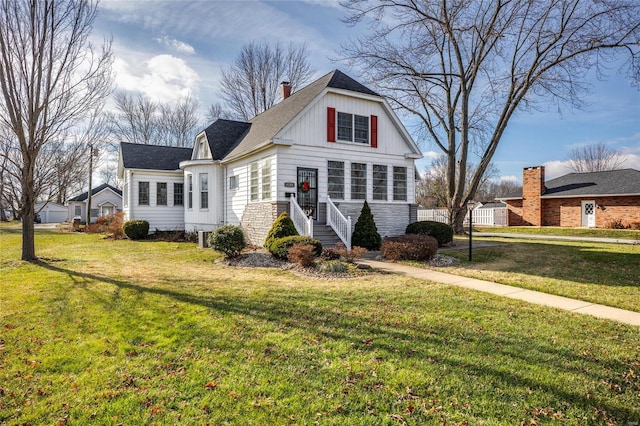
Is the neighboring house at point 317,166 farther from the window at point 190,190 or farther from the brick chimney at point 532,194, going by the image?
the brick chimney at point 532,194

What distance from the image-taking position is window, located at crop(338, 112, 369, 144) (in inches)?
575

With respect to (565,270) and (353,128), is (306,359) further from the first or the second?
(353,128)

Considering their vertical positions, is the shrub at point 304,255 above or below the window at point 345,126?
below

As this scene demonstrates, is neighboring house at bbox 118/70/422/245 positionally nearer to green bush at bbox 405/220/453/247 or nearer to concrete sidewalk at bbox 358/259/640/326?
green bush at bbox 405/220/453/247

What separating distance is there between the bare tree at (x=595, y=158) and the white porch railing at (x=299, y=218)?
52.6 m

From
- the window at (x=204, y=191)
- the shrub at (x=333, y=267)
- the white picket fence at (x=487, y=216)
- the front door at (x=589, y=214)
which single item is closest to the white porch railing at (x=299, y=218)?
the shrub at (x=333, y=267)

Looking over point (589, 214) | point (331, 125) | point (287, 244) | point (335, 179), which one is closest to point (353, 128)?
point (331, 125)

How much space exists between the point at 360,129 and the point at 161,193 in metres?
13.5

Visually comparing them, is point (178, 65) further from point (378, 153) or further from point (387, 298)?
point (387, 298)

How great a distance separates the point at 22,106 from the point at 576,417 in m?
12.7

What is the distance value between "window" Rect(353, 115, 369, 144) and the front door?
19.7 metres

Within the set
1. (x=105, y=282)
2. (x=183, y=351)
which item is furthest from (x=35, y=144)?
(x=183, y=351)

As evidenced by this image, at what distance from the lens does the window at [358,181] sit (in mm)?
14734

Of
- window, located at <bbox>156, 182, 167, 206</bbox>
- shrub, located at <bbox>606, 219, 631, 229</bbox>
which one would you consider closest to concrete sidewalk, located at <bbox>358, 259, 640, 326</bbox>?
window, located at <bbox>156, 182, 167, 206</bbox>
